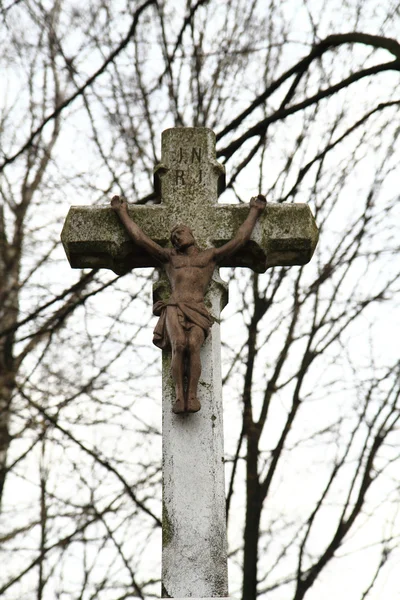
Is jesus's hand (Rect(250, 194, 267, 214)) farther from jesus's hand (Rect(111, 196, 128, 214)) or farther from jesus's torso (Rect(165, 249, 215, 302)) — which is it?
jesus's hand (Rect(111, 196, 128, 214))

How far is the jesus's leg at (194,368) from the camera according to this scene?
4273mm

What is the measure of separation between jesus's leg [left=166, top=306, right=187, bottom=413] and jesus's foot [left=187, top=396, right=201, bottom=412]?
0.09 ft

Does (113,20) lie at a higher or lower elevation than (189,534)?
higher

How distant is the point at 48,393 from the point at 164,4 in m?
4.04

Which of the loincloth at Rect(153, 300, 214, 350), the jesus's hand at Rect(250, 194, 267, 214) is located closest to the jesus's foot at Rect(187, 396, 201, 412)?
the loincloth at Rect(153, 300, 214, 350)

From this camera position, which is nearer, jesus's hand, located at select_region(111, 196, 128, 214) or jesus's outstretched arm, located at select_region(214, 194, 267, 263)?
jesus's outstretched arm, located at select_region(214, 194, 267, 263)

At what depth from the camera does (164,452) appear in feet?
14.1

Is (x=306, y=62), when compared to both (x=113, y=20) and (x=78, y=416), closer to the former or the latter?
(x=113, y=20)

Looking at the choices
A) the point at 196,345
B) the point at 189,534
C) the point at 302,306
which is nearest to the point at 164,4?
the point at 302,306

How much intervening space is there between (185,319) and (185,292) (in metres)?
0.16

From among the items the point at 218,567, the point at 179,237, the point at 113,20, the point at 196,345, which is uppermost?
the point at 113,20

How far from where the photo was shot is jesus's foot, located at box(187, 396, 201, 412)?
4.27 m

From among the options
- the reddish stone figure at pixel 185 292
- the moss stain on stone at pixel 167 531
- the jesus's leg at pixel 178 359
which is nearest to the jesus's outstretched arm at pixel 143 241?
the reddish stone figure at pixel 185 292

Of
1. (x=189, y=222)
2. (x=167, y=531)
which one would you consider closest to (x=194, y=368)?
(x=167, y=531)
